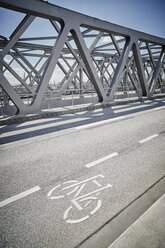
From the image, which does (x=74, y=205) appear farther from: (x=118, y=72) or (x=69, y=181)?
(x=118, y=72)

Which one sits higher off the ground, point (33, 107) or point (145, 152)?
point (33, 107)

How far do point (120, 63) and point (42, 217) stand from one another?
47.8 ft

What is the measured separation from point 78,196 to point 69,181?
490mm

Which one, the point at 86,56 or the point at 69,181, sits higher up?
the point at 86,56

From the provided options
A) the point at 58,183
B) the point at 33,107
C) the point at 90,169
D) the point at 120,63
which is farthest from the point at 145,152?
the point at 120,63

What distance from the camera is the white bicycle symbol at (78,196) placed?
7.19 feet

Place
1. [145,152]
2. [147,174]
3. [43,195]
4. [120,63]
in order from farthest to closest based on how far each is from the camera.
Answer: [120,63], [145,152], [147,174], [43,195]

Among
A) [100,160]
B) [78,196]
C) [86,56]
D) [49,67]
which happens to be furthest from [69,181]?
[86,56]

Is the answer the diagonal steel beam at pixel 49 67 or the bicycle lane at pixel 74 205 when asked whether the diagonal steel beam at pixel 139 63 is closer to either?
the diagonal steel beam at pixel 49 67

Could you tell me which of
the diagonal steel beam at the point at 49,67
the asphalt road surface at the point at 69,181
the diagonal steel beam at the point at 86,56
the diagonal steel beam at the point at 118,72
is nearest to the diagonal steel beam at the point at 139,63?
the diagonal steel beam at the point at 118,72

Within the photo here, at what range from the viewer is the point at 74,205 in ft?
7.69

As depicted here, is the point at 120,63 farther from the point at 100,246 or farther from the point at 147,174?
the point at 100,246

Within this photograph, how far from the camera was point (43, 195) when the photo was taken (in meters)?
2.60

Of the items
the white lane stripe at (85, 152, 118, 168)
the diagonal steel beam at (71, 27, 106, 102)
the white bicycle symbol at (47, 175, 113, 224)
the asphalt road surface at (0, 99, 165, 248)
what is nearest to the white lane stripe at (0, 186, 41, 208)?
the asphalt road surface at (0, 99, 165, 248)
